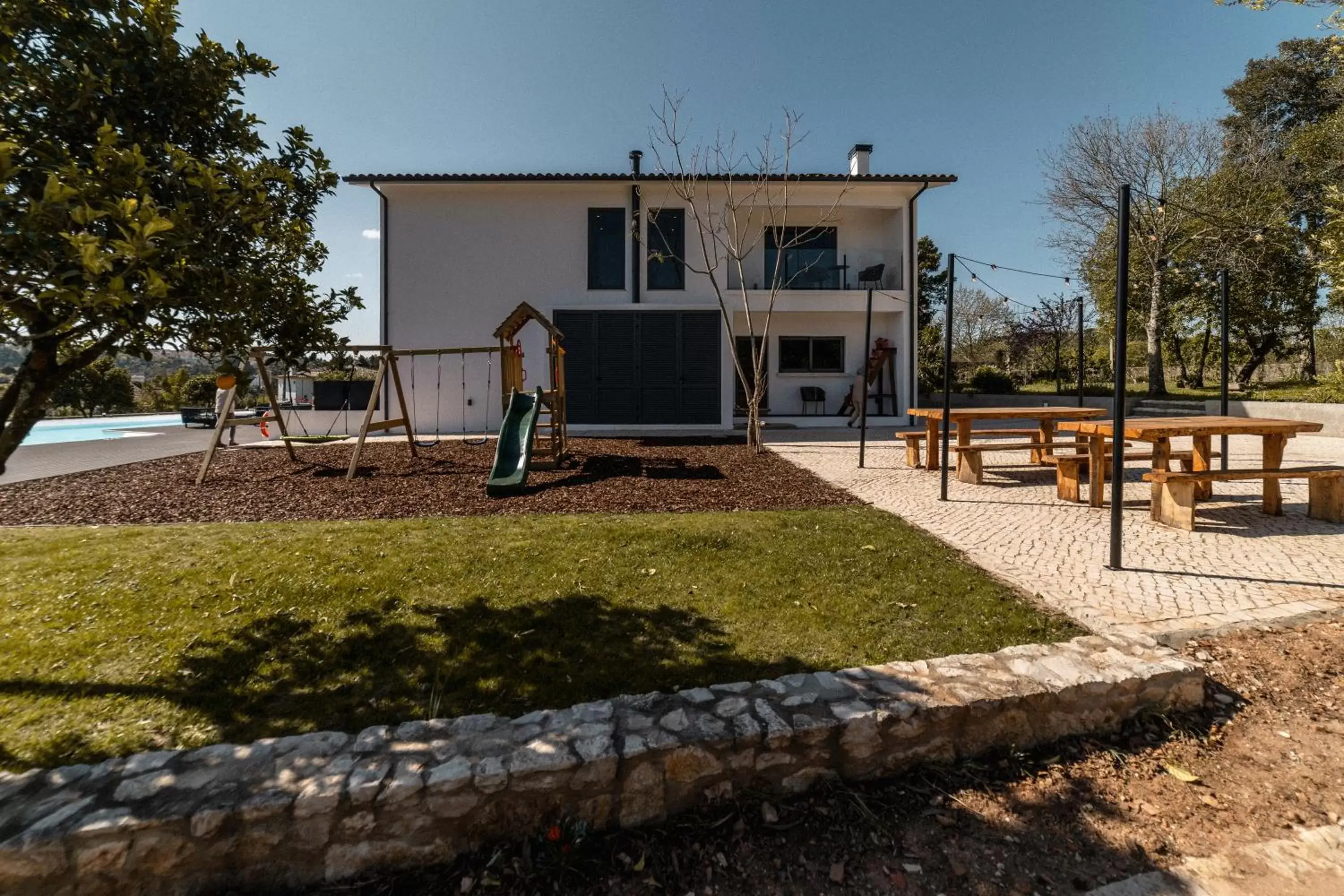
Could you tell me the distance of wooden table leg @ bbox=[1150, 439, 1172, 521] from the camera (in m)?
5.32

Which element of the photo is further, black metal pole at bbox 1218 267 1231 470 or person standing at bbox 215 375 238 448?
person standing at bbox 215 375 238 448

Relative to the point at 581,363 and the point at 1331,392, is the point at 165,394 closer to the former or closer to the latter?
the point at 581,363

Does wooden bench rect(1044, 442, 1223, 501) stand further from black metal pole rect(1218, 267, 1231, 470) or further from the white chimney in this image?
the white chimney

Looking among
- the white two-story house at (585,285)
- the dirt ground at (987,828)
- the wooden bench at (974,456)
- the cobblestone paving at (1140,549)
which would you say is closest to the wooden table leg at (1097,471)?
the cobblestone paving at (1140,549)

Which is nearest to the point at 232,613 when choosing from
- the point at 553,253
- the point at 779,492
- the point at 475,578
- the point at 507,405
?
the point at 475,578

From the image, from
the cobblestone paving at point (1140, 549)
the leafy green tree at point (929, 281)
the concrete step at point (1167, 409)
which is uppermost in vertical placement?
the leafy green tree at point (929, 281)

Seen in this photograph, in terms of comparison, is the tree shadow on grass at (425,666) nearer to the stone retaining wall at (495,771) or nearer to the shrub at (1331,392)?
the stone retaining wall at (495,771)

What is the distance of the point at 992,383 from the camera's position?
20578 millimetres

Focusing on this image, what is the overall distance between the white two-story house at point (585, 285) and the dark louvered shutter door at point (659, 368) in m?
0.02

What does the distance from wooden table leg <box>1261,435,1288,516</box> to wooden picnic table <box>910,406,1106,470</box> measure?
1955 millimetres

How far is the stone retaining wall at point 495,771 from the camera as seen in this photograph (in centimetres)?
170

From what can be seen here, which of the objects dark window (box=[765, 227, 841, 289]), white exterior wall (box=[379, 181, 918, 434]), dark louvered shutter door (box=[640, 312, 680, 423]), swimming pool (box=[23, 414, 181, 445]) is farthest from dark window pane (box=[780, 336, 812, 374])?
swimming pool (box=[23, 414, 181, 445])

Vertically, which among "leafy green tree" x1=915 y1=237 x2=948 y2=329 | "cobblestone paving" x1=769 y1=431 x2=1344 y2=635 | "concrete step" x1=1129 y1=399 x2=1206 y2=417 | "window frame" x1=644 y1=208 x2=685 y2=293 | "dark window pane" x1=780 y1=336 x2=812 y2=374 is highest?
"leafy green tree" x1=915 y1=237 x2=948 y2=329

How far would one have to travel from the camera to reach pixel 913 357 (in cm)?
1560
